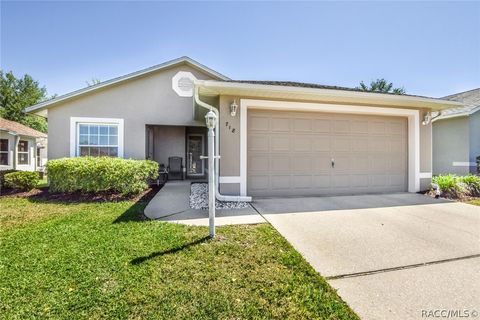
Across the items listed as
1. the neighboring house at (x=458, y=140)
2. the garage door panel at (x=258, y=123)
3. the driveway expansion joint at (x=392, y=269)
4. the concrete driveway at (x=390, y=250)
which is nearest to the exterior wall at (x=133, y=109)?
the garage door panel at (x=258, y=123)

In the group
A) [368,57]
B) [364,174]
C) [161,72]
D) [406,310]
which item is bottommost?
[406,310]

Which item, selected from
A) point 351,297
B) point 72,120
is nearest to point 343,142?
point 351,297

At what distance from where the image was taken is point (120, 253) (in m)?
3.19

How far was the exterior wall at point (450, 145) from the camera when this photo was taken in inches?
420

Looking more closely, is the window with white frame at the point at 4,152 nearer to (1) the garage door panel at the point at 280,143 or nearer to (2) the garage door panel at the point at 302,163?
(1) the garage door panel at the point at 280,143

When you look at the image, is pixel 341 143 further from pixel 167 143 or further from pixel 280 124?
pixel 167 143

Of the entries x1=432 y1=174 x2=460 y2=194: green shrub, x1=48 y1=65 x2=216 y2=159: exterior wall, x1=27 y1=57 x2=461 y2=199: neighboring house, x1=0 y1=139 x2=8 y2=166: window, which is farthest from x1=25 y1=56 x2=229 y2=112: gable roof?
x1=432 y1=174 x2=460 y2=194: green shrub

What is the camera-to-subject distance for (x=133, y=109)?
9.63 metres

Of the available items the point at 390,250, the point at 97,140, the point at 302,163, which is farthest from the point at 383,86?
the point at 97,140

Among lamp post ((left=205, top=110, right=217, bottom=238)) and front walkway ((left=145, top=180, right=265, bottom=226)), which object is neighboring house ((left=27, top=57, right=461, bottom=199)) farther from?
lamp post ((left=205, top=110, right=217, bottom=238))

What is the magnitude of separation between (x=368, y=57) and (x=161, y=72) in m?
10.3

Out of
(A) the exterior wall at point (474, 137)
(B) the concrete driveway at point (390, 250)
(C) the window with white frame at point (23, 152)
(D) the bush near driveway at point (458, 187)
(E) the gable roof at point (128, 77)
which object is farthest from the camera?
(C) the window with white frame at point (23, 152)

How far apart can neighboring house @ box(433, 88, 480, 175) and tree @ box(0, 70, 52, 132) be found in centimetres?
3991

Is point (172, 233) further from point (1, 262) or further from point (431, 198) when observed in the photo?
point (431, 198)
